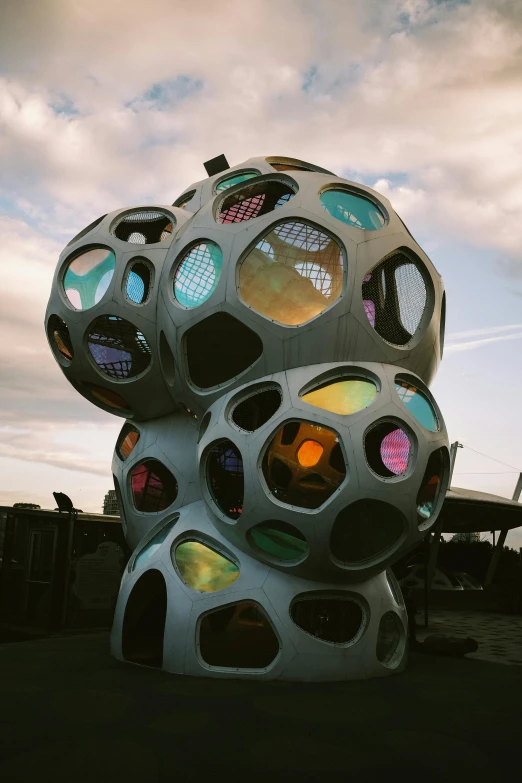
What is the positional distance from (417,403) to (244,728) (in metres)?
5.36

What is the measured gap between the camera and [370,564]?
9.20 meters

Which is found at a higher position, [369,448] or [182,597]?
[369,448]

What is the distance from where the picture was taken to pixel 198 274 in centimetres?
1037

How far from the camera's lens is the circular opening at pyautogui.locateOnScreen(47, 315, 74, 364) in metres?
12.2

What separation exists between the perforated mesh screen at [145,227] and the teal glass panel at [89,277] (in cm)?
83

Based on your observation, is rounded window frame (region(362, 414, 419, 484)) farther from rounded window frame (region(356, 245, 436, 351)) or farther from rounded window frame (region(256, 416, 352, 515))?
rounded window frame (region(356, 245, 436, 351))

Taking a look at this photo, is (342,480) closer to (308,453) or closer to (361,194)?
(308,453)

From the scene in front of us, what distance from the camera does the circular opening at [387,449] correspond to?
9086mm

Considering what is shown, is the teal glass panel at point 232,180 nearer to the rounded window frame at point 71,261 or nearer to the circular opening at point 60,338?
the rounded window frame at point 71,261

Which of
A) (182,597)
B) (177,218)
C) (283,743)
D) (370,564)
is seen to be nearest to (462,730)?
(283,743)

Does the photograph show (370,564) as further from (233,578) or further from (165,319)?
(165,319)

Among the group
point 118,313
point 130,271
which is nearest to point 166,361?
point 118,313

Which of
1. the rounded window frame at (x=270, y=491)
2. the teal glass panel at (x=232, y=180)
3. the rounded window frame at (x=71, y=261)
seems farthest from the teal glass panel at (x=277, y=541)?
the teal glass panel at (x=232, y=180)

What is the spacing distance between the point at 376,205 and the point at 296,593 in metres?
6.60
